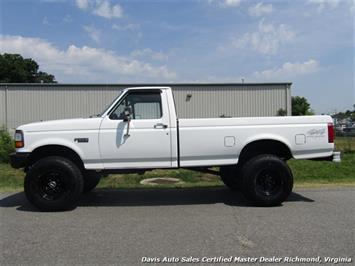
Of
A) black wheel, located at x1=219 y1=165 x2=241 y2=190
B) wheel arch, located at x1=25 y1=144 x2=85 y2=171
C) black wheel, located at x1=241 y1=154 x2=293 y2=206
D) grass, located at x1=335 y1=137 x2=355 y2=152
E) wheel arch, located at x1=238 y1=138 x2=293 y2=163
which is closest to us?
black wheel, located at x1=241 y1=154 x2=293 y2=206

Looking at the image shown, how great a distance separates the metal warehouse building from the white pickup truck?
2624 centimetres

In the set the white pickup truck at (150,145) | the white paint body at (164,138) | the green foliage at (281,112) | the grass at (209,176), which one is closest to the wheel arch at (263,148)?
the white pickup truck at (150,145)

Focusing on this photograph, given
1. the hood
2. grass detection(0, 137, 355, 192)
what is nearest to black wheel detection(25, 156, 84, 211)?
the hood

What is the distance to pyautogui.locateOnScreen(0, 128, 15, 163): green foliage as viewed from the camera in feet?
55.3

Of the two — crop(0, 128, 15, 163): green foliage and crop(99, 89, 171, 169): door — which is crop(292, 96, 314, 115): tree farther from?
crop(99, 89, 171, 169): door

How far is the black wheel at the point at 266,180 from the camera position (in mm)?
8070

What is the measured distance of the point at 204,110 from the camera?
1419 inches

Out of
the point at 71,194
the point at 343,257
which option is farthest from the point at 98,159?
the point at 343,257

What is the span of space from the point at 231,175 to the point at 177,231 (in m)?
3.29

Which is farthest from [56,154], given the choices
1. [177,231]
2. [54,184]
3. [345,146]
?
[345,146]

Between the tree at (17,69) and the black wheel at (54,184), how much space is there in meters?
76.8

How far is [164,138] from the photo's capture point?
8141 mm

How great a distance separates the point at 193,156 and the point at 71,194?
7.39 feet

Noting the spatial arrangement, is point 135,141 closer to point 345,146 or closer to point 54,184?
point 54,184
